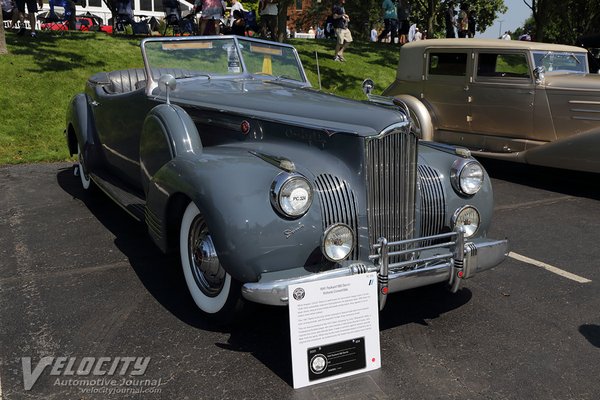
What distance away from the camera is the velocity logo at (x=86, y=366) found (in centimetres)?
270

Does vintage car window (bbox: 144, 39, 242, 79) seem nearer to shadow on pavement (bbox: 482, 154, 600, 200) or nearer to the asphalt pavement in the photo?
the asphalt pavement

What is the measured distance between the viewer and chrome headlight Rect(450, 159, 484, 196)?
340 cm

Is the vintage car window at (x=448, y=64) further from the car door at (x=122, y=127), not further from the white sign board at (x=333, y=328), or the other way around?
the white sign board at (x=333, y=328)

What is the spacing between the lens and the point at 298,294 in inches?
101

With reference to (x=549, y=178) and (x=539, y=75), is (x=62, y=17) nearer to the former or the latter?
(x=539, y=75)

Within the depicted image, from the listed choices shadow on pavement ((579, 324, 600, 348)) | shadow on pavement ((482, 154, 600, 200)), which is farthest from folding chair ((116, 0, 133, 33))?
shadow on pavement ((579, 324, 600, 348))

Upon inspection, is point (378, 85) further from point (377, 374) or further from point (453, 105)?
point (377, 374)

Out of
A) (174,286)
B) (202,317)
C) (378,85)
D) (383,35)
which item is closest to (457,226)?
(202,317)

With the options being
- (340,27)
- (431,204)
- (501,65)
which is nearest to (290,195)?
(431,204)

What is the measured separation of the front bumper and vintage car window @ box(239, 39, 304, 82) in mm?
2327

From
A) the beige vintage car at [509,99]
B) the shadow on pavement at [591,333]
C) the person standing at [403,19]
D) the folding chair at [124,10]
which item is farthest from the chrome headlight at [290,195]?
the person standing at [403,19]

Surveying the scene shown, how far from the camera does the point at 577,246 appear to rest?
185 inches

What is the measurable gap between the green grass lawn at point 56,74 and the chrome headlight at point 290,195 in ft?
19.9

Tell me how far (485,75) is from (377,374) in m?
6.04
